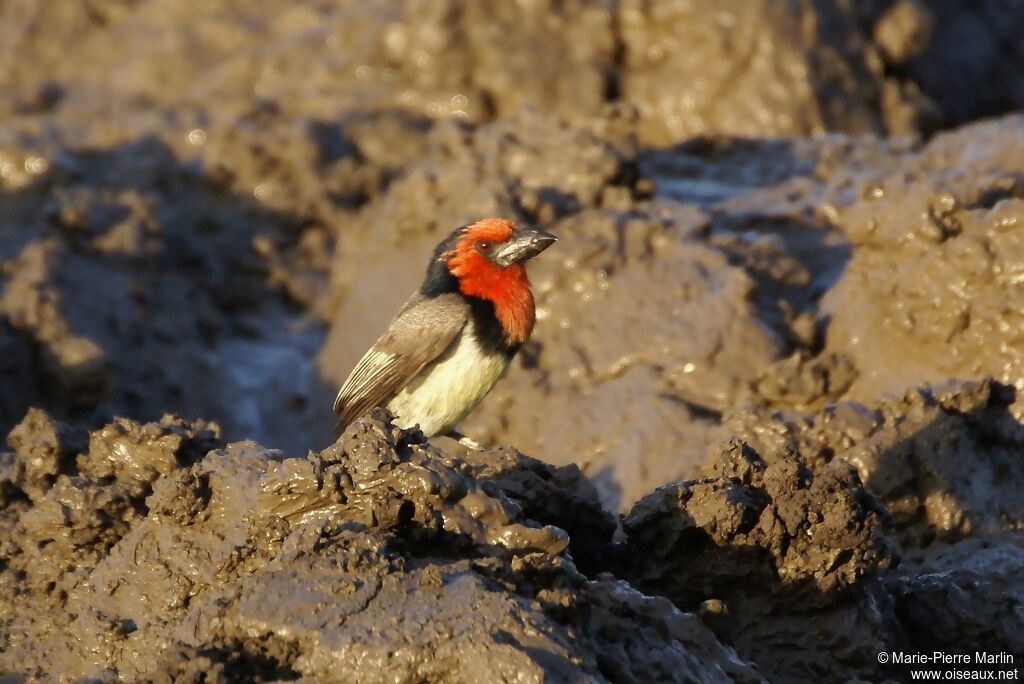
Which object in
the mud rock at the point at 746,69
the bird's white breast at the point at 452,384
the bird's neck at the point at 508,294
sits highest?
the mud rock at the point at 746,69

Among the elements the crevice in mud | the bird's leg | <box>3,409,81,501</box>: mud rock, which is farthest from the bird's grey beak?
the crevice in mud

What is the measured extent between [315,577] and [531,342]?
182 inches

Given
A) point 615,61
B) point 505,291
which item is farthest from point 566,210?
point 615,61

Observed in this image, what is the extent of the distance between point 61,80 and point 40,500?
9.49 m

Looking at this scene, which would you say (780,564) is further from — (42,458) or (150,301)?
(150,301)

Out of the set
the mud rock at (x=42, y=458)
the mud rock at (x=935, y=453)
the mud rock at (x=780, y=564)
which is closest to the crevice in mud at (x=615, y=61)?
the mud rock at (x=935, y=453)

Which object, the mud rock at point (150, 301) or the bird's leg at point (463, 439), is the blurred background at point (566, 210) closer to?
the mud rock at point (150, 301)

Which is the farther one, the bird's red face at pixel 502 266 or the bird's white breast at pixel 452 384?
the bird's red face at pixel 502 266

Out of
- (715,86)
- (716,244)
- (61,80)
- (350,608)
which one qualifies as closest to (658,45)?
(715,86)

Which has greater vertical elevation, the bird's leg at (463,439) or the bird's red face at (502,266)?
the bird's red face at (502,266)

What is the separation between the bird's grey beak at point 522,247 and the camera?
7641 millimetres

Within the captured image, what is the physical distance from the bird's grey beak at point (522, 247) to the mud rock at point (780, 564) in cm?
241

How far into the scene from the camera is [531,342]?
8.80 meters

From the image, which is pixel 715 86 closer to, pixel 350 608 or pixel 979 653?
pixel 979 653
